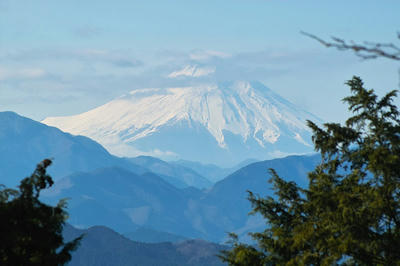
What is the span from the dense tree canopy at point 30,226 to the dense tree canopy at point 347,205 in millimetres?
6661

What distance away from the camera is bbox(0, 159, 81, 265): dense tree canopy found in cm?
1400

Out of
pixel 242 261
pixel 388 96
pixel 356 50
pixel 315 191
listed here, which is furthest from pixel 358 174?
pixel 356 50

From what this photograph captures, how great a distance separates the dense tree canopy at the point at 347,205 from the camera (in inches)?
651

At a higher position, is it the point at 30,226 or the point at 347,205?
the point at 347,205

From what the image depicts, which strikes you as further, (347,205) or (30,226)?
(347,205)

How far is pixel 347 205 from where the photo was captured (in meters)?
16.9

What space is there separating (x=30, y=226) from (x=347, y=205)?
26.8 feet

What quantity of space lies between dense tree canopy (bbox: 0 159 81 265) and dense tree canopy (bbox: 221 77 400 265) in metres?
6.66

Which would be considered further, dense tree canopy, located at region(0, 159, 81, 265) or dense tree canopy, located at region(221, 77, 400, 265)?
dense tree canopy, located at region(221, 77, 400, 265)

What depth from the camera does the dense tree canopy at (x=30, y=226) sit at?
45.9 ft

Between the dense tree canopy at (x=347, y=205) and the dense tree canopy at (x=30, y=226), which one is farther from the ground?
the dense tree canopy at (x=347, y=205)

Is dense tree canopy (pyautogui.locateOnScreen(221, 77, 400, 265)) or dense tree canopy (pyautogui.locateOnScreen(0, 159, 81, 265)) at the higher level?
dense tree canopy (pyautogui.locateOnScreen(221, 77, 400, 265))

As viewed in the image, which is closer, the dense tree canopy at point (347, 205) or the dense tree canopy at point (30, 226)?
the dense tree canopy at point (30, 226)

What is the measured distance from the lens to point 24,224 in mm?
14570
